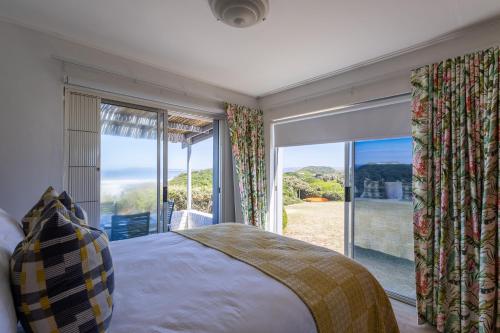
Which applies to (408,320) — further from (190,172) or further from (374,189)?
(190,172)

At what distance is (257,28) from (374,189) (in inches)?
83.1

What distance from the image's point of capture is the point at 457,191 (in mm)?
2025

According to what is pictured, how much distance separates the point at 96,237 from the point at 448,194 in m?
2.53

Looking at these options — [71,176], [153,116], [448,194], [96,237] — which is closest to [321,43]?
[448,194]

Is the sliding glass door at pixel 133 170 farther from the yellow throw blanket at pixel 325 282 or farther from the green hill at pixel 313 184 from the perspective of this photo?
the green hill at pixel 313 184

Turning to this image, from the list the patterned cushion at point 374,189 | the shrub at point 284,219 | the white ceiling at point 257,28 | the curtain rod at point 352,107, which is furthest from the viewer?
the shrub at point 284,219

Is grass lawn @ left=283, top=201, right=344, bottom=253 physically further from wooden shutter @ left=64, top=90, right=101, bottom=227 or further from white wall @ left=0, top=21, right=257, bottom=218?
white wall @ left=0, top=21, right=257, bottom=218

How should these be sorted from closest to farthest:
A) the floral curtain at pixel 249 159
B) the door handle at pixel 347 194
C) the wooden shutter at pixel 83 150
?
the wooden shutter at pixel 83 150 < the door handle at pixel 347 194 < the floral curtain at pixel 249 159

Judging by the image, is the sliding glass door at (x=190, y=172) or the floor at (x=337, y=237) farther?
the sliding glass door at (x=190, y=172)

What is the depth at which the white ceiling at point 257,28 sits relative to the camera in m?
1.82

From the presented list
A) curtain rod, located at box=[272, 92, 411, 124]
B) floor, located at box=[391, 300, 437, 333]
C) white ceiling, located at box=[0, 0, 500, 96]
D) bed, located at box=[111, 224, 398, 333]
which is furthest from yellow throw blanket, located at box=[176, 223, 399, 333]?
curtain rod, located at box=[272, 92, 411, 124]

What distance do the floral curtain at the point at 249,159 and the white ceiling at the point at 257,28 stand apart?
965 mm

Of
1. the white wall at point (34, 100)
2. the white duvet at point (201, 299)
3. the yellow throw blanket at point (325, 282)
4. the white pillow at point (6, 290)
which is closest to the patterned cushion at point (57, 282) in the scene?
the white pillow at point (6, 290)

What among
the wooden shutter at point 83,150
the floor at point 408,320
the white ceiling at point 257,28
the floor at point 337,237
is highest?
the white ceiling at point 257,28
